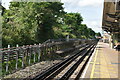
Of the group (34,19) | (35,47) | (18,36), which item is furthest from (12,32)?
(34,19)

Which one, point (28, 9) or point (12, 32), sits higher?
point (28, 9)

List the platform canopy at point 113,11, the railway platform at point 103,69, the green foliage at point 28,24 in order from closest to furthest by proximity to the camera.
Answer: the railway platform at point 103,69 < the platform canopy at point 113,11 < the green foliage at point 28,24

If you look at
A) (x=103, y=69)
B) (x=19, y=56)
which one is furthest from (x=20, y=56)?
(x=103, y=69)

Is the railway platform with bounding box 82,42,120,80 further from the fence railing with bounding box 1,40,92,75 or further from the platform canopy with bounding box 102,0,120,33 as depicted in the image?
the fence railing with bounding box 1,40,92,75

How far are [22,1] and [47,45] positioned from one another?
764 cm

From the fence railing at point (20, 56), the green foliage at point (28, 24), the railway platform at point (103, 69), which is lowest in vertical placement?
the railway platform at point (103, 69)

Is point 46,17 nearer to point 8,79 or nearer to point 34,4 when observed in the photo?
point 34,4

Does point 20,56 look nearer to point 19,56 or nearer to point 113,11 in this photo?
point 19,56

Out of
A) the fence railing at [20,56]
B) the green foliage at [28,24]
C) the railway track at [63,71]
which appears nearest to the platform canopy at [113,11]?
the railway track at [63,71]

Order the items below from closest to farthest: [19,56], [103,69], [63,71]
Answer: [103,69], [63,71], [19,56]

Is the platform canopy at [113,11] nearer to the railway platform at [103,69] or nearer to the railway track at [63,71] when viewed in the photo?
the railway platform at [103,69]

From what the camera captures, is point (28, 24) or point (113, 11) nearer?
point (113, 11)

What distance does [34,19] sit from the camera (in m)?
19.7

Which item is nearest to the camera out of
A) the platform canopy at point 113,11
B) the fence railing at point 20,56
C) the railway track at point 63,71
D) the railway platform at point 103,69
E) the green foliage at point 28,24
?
the railway platform at point 103,69
